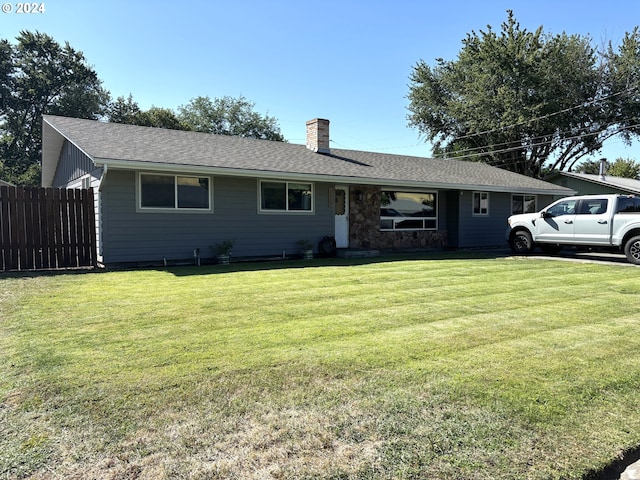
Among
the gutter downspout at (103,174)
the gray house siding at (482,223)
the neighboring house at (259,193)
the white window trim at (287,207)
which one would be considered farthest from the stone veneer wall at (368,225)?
the gutter downspout at (103,174)

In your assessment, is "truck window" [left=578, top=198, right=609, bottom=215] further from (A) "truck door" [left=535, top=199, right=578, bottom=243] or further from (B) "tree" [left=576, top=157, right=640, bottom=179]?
(B) "tree" [left=576, top=157, right=640, bottom=179]

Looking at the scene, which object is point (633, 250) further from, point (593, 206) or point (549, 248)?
point (549, 248)

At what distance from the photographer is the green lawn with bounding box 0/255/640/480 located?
2.32 m

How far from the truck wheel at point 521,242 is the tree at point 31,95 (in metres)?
34.5

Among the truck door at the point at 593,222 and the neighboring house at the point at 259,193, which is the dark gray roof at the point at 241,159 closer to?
the neighboring house at the point at 259,193

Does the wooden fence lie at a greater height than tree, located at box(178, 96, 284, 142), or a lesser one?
lesser

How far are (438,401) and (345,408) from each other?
64 centimetres

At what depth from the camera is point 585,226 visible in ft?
39.2

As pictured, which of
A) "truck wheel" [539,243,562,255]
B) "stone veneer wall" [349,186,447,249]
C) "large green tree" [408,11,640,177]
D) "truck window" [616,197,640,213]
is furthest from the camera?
"large green tree" [408,11,640,177]

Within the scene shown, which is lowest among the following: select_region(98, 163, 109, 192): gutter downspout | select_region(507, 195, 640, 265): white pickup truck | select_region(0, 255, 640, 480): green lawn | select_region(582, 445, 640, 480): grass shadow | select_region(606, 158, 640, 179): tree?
select_region(582, 445, 640, 480): grass shadow

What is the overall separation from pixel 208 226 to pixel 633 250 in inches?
424

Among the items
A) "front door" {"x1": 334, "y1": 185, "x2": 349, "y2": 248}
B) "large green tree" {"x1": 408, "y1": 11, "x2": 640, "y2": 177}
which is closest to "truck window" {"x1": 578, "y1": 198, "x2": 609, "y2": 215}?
"front door" {"x1": 334, "y1": 185, "x2": 349, "y2": 248}

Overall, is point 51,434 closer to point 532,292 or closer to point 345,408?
point 345,408

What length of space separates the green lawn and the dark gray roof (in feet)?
16.5
